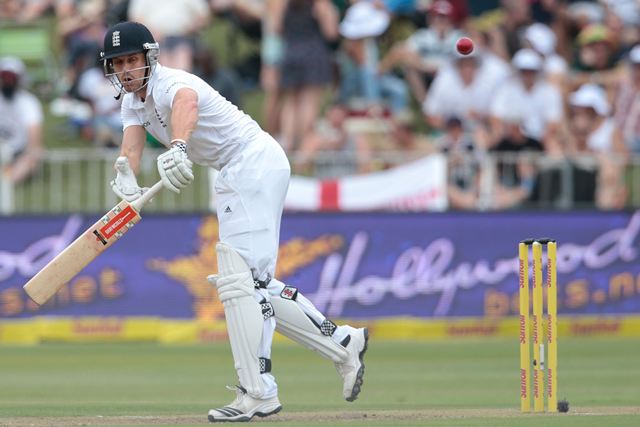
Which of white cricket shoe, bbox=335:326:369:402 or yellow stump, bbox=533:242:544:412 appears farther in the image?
white cricket shoe, bbox=335:326:369:402

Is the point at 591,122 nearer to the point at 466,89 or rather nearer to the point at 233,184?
the point at 466,89

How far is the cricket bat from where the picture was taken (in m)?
7.55

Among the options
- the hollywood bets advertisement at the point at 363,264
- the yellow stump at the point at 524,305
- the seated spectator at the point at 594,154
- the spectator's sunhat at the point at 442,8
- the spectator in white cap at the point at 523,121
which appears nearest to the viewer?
the yellow stump at the point at 524,305

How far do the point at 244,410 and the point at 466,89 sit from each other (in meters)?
8.28

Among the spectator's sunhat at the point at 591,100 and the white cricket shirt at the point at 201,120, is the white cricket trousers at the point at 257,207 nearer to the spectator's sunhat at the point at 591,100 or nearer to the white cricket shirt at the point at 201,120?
the white cricket shirt at the point at 201,120

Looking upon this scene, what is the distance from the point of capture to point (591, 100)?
15.3 m

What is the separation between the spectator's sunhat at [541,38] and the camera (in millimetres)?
16078

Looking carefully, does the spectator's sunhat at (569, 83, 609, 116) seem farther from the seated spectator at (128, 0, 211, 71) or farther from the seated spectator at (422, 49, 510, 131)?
the seated spectator at (128, 0, 211, 71)

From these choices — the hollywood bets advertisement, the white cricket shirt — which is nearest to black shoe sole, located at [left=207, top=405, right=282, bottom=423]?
the white cricket shirt

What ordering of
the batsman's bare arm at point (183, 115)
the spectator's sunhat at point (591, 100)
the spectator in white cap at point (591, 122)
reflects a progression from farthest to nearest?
the spectator's sunhat at point (591, 100) < the spectator in white cap at point (591, 122) < the batsman's bare arm at point (183, 115)

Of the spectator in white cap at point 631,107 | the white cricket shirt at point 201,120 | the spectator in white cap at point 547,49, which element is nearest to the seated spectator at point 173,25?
the spectator in white cap at point 547,49

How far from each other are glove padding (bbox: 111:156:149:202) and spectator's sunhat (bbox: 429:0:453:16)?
8703 millimetres

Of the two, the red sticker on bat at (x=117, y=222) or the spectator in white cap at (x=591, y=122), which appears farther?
the spectator in white cap at (x=591, y=122)

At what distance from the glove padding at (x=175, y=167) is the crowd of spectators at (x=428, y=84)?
23.8 feet
